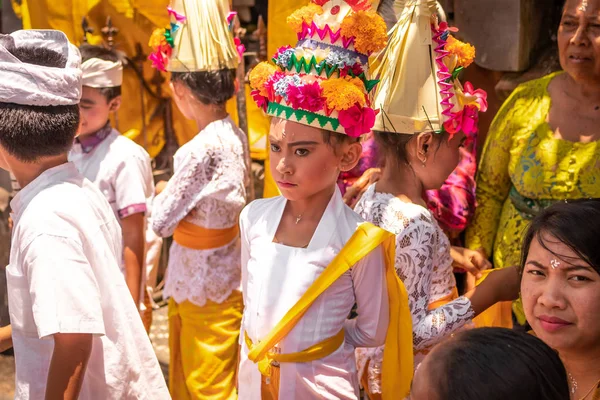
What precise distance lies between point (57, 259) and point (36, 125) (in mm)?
396

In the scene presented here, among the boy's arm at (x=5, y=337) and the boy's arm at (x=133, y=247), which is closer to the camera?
the boy's arm at (x=5, y=337)

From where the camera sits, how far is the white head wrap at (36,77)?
2.07 metres

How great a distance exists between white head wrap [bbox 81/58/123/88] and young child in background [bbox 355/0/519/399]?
5.07ft

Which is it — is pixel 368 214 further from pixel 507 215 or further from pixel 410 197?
pixel 507 215

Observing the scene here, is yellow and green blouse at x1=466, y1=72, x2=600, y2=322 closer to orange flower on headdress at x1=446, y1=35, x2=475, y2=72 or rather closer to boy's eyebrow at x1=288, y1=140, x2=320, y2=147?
orange flower on headdress at x1=446, y1=35, x2=475, y2=72

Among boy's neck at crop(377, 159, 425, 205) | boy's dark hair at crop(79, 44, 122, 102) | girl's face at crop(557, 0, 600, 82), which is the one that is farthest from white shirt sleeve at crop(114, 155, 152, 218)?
girl's face at crop(557, 0, 600, 82)

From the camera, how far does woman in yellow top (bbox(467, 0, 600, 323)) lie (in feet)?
9.48

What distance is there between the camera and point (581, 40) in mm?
2857

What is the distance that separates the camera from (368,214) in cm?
261

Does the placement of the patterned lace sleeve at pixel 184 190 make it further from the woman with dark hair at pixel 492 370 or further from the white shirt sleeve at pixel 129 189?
the woman with dark hair at pixel 492 370

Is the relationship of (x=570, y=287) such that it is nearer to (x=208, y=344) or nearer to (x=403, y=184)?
(x=403, y=184)

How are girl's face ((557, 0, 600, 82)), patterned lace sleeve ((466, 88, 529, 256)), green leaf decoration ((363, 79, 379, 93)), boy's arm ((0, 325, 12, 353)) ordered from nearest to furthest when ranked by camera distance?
boy's arm ((0, 325, 12, 353)) → green leaf decoration ((363, 79, 379, 93)) → girl's face ((557, 0, 600, 82)) → patterned lace sleeve ((466, 88, 529, 256))

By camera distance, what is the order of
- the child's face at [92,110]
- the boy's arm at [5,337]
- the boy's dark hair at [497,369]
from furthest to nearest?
the child's face at [92,110] → the boy's arm at [5,337] → the boy's dark hair at [497,369]

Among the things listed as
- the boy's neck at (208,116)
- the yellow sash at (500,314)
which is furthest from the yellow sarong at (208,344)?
the yellow sash at (500,314)
